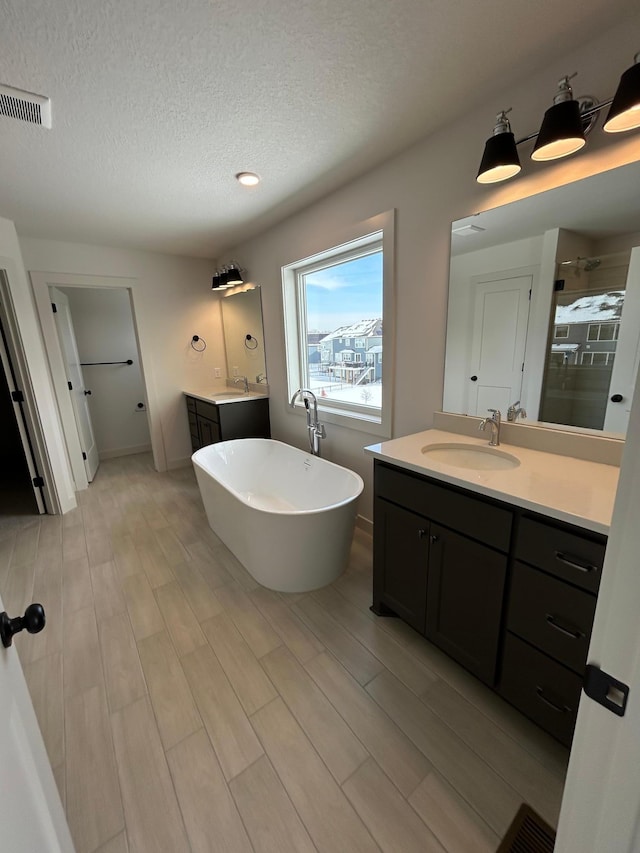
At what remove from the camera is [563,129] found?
1.20 m

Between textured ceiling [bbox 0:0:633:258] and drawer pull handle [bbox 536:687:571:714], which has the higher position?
textured ceiling [bbox 0:0:633:258]

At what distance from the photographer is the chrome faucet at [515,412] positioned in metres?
1.66

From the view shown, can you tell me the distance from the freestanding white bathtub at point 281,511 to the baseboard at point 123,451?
243cm

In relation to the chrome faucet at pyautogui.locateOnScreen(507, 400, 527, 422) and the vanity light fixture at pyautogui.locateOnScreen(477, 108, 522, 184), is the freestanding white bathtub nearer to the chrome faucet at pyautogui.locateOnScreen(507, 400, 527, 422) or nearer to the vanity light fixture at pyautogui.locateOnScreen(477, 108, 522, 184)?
the chrome faucet at pyautogui.locateOnScreen(507, 400, 527, 422)

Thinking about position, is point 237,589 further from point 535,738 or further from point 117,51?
point 117,51

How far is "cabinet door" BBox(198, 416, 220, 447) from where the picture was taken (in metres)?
3.51

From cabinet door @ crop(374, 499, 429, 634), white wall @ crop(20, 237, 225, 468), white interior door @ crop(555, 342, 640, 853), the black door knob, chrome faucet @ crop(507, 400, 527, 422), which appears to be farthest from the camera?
white wall @ crop(20, 237, 225, 468)

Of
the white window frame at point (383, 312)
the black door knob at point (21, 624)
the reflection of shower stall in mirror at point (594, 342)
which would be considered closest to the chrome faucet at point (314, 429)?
the white window frame at point (383, 312)

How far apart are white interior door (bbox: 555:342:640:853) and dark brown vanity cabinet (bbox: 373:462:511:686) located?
0.74 meters

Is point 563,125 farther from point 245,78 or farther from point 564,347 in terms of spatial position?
point 245,78

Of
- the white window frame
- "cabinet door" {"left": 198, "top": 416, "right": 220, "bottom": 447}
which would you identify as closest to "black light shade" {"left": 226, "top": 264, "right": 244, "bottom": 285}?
the white window frame

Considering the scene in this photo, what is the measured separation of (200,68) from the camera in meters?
1.33

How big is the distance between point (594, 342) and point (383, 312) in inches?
44.5

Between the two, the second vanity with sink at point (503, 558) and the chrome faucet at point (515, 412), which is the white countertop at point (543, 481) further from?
Answer: the chrome faucet at point (515, 412)
